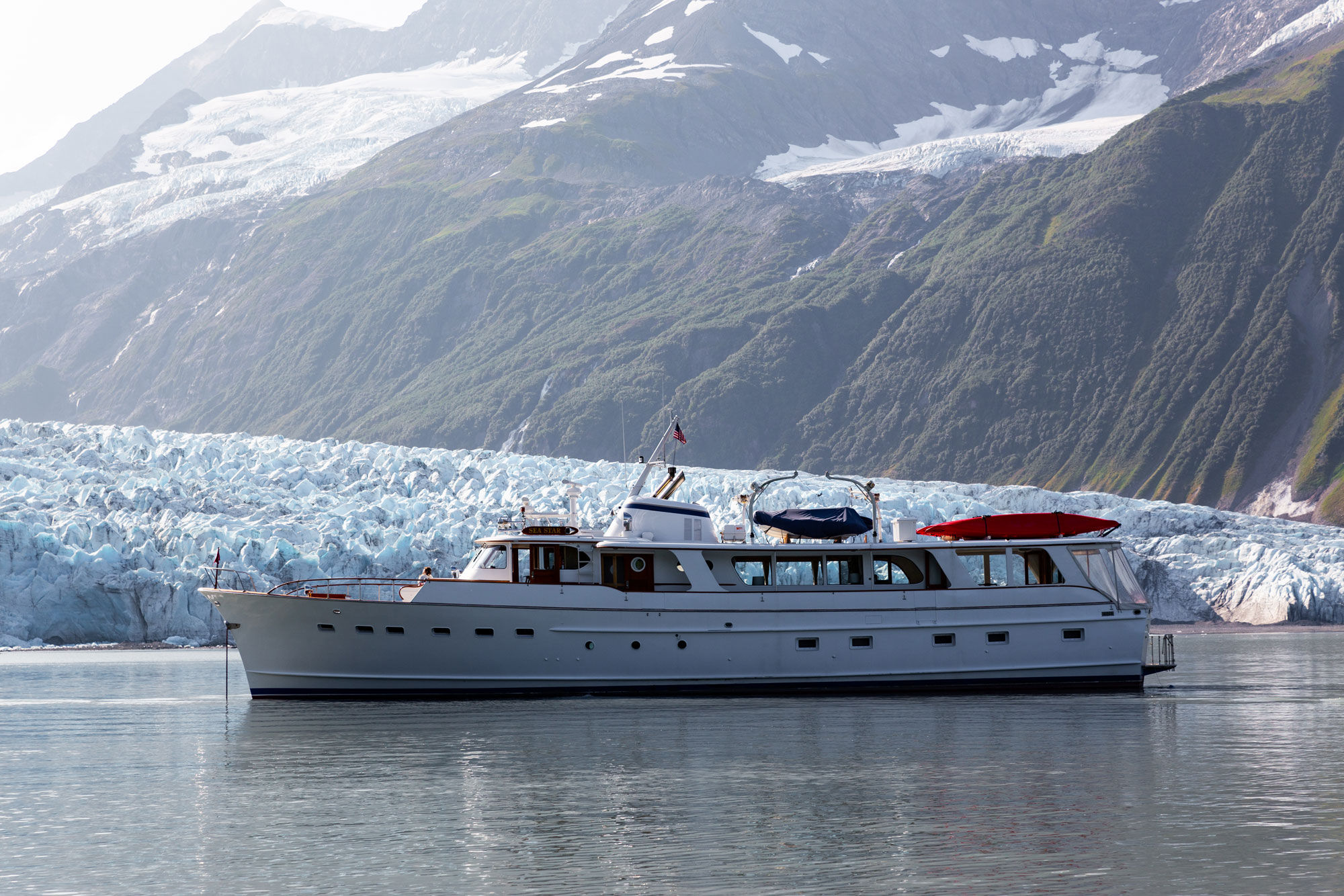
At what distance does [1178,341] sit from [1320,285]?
16.3 meters

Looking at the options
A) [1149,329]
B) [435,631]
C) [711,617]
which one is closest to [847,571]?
[711,617]

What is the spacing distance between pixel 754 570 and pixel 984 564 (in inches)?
230

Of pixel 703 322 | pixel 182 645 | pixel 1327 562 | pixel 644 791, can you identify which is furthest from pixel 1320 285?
pixel 644 791

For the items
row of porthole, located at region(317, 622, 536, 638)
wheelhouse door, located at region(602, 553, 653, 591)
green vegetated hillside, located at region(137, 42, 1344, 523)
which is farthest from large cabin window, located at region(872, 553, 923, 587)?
green vegetated hillside, located at region(137, 42, 1344, 523)

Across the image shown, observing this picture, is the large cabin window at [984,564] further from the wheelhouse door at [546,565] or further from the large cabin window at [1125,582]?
the wheelhouse door at [546,565]

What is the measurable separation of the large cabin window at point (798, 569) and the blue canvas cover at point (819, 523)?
0.63 metres

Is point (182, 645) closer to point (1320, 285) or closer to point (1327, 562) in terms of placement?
point (1327, 562)

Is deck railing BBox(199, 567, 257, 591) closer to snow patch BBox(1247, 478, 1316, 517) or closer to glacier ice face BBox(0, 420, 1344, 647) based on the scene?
glacier ice face BBox(0, 420, 1344, 647)

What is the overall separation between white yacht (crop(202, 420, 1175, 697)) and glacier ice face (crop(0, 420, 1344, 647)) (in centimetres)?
2075

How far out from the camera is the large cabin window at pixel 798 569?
3362 cm

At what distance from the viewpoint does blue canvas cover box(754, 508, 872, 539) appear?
33.3 m

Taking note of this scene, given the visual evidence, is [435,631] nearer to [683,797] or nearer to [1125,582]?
[683,797]

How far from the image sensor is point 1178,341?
155750 mm

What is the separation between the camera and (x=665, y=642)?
3256 centimetres
